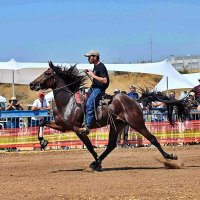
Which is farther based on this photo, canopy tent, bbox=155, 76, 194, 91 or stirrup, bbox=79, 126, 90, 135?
canopy tent, bbox=155, 76, 194, 91

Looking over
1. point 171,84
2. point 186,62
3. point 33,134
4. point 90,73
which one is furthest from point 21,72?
point 186,62

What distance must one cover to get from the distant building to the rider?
5599cm

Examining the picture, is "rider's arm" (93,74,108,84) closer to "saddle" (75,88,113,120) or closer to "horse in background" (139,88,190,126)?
"saddle" (75,88,113,120)

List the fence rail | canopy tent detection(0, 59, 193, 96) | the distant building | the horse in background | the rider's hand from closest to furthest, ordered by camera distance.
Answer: the rider's hand
the horse in background
the fence rail
canopy tent detection(0, 59, 193, 96)
the distant building

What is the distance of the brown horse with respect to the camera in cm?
1501

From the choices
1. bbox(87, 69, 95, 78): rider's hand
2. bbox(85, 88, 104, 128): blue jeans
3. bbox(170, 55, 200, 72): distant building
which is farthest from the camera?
bbox(170, 55, 200, 72): distant building

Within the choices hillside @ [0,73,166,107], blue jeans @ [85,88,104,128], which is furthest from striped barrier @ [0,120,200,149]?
hillside @ [0,73,166,107]

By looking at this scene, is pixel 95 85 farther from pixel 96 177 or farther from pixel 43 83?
pixel 96 177

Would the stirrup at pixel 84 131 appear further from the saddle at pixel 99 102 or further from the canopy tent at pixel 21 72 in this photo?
the canopy tent at pixel 21 72

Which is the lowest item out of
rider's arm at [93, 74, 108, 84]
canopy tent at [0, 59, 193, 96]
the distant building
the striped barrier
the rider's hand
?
the striped barrier

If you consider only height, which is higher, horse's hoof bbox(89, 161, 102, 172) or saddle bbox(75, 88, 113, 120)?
saddle bbox(75, 88, 113, 120)

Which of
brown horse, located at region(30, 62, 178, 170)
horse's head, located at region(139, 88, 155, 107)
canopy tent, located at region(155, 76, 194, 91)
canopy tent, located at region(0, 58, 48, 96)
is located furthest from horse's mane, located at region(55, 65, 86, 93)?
canopy tent, located at region(155, 76, 194, 91)

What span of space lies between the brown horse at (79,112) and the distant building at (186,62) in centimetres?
5539

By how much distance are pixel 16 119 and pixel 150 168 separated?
27.8ft
